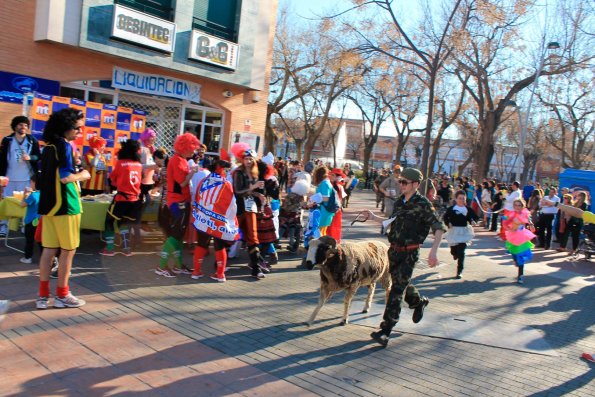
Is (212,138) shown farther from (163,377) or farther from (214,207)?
(163,377)

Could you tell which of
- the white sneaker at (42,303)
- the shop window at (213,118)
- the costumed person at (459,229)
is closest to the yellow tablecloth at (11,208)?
the white sneaker at (42,303)

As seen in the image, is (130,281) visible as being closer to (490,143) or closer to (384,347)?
(384,347)

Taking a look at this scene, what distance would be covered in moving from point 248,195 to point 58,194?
2993 millimetres

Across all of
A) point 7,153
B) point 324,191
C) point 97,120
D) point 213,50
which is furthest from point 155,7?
point 324,191

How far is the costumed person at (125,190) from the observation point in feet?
23.1

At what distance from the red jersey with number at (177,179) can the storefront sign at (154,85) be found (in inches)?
277

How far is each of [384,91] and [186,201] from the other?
104 ft

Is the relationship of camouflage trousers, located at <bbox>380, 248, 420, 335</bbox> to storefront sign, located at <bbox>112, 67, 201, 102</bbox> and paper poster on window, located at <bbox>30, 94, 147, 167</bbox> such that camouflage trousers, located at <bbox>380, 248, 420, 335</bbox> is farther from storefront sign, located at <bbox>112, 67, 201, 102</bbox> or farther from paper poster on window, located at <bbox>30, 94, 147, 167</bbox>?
storefront sign, located at <bbox>112, 67, 201, 102</bbox>

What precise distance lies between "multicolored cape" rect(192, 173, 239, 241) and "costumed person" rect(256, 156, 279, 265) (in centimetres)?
115

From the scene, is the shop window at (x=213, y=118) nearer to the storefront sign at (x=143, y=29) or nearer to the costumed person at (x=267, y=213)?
the storefront sign at (x=143, y=29)

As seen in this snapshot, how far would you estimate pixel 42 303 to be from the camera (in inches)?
196

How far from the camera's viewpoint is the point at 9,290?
545 centimetres

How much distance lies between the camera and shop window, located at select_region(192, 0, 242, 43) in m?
14.2

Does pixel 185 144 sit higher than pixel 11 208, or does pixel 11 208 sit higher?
pixel 185 144
